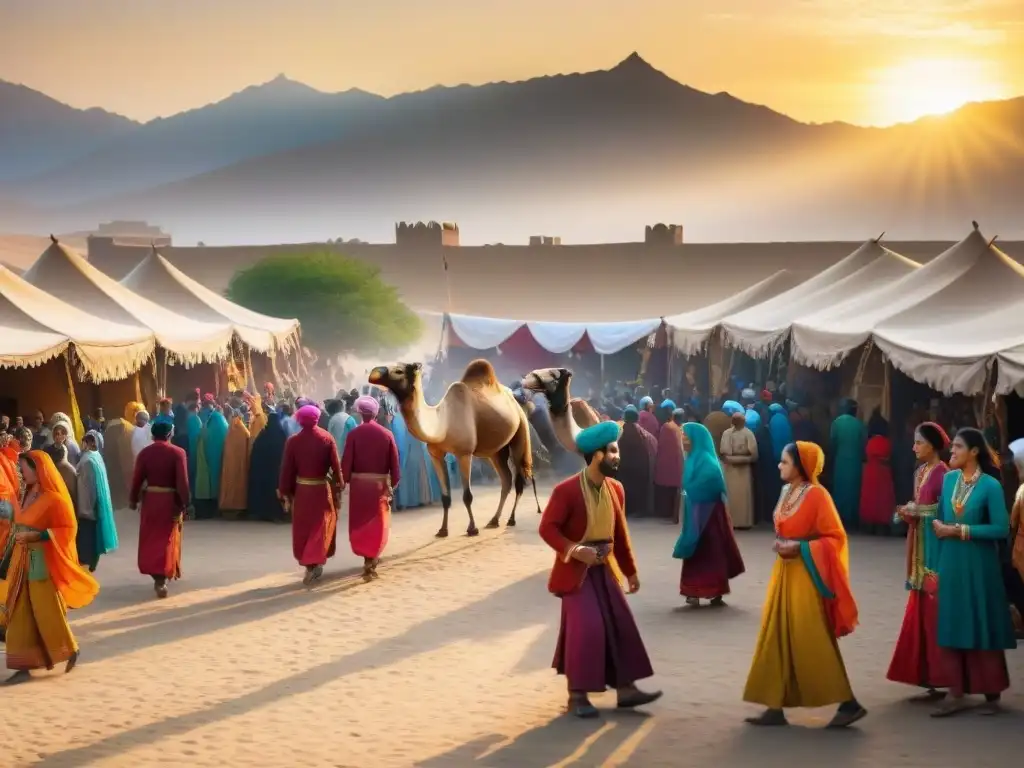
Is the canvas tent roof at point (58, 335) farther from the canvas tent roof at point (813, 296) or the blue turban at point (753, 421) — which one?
the canvas tent roof at point (813, 296)

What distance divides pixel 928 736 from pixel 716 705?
1.16 metres

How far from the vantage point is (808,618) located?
6688mm

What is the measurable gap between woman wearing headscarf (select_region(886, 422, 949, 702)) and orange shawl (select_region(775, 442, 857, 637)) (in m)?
0.55

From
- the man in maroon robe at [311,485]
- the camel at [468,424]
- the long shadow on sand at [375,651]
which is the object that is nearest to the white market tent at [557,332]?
the camel at [468,424]

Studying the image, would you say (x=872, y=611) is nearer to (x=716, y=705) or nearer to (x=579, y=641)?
(x=716, y=705)

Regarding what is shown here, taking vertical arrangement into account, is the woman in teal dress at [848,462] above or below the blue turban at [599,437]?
below

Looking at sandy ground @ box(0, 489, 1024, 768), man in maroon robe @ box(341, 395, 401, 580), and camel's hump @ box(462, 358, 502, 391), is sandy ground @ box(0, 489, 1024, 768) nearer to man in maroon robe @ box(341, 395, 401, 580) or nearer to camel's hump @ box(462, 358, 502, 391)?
man in maroon robe @ box(341, 395, 401, 580)

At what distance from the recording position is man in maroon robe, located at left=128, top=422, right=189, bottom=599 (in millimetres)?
10328

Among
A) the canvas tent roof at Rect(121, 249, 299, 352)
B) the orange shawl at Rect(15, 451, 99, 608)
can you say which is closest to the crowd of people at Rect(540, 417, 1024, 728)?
the orange shawl at Rect(15, 451, 99, 608)

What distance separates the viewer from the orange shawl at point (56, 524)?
792 centimetres

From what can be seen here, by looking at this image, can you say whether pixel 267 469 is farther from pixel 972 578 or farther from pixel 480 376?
pixel 972 578

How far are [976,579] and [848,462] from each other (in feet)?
21.8

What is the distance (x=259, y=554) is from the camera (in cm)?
1264

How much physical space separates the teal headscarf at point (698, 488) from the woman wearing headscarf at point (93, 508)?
169 inches
